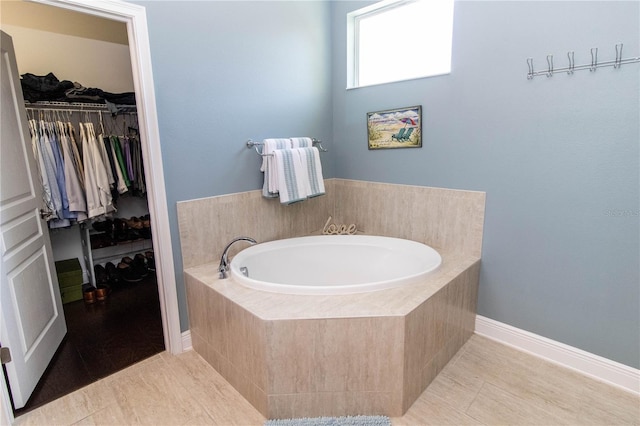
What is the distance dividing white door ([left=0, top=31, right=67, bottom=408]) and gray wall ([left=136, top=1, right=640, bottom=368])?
0.78 metres

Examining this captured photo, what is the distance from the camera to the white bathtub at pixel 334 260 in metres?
2.30

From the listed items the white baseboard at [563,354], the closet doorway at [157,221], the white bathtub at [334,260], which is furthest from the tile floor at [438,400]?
the white bathtub at [334,260]

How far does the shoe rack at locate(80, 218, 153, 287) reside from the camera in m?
3.02

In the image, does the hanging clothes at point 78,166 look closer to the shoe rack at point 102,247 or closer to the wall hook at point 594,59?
the shoe rack at point 102,247

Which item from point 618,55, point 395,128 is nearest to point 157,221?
point 395,128

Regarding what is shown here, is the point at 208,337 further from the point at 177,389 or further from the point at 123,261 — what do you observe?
the point at 123,261

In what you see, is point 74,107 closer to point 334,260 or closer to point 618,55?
point 334,260

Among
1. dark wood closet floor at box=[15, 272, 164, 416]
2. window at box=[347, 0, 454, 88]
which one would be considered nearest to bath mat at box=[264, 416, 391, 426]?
dark wood closet floor at box=[15, 272, 164, 416]

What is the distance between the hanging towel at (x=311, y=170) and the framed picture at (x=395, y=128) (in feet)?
1.68

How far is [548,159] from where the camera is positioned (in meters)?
1.88

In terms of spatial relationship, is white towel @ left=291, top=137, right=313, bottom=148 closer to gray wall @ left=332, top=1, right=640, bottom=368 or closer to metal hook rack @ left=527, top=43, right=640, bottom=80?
gray wall @ left=332, top=1, right=640, bottom=368

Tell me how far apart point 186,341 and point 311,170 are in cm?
151

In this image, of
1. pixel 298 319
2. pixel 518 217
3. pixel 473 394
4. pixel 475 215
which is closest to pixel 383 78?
pixel 475 215

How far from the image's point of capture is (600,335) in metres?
1.83
